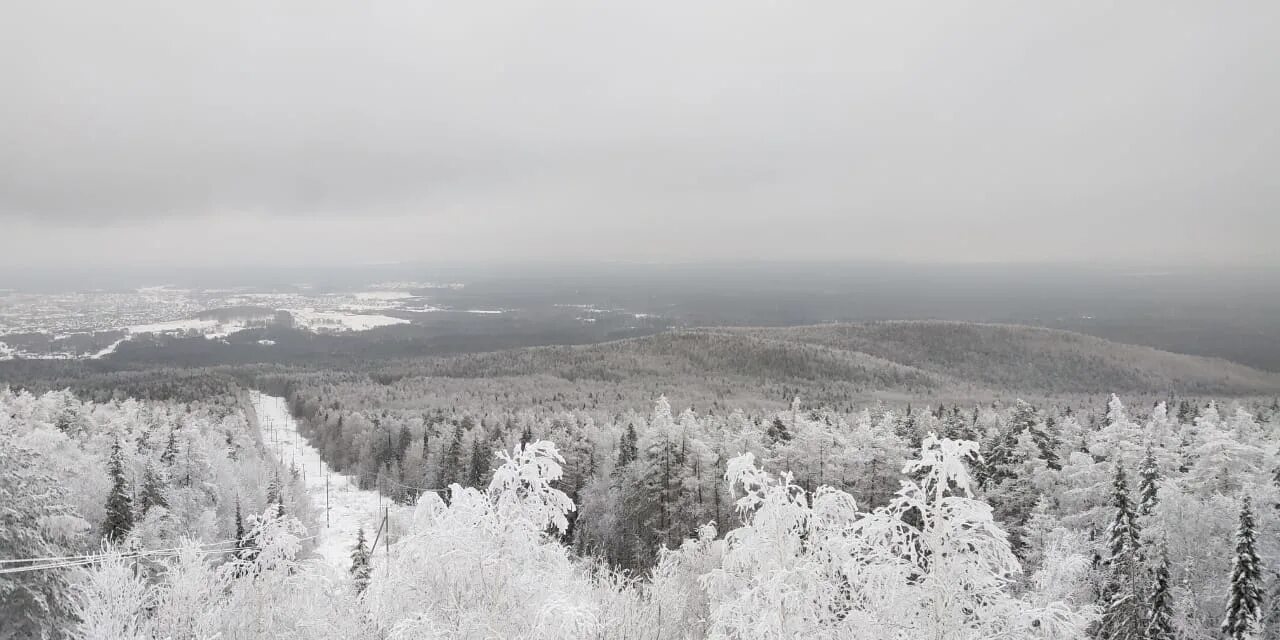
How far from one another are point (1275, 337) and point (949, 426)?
518 feet

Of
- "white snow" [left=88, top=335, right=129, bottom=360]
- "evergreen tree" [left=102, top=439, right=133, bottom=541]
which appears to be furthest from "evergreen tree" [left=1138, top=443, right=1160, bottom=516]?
"white snow" [left=88, top=335, right=129, bottom=360]

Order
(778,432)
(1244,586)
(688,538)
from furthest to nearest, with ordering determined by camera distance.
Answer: (778,432)
(688,538)
(1244,586)

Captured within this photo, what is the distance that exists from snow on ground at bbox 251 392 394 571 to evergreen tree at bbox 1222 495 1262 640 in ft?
120

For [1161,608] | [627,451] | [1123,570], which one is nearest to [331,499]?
[627,451]

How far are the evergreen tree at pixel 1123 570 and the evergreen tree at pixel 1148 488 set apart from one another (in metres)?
1.08

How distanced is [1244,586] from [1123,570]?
4.28 metres

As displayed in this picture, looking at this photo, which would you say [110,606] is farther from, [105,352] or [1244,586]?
[105,352]

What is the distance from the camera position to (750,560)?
8.61 meters

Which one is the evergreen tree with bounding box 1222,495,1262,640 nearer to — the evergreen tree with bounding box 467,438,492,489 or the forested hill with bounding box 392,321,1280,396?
the evergreen tree with bounding box 467,438,492,489

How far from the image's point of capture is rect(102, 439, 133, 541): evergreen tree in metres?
25.3

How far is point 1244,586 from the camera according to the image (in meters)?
17.8

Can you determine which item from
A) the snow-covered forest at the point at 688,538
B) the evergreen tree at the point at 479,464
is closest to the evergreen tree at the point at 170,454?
the snow-covered forest at the point at 688,538

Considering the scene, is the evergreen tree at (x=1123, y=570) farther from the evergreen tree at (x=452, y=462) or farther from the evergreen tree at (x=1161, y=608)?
the evergreen tree at (x=452, y=462)

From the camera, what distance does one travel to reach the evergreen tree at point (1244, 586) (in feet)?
57.8
